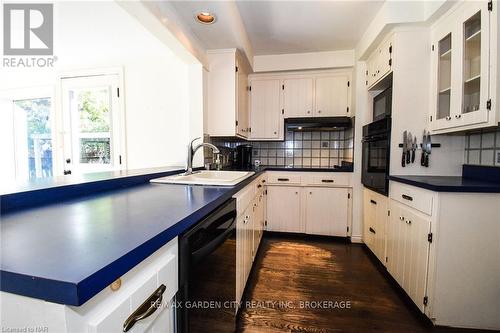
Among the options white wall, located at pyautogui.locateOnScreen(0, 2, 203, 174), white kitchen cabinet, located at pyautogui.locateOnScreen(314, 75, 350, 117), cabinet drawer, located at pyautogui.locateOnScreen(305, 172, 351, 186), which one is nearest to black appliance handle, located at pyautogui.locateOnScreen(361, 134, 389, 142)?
cabinet drawer, located at pyautogui.locateOnScreen(305, 172, 351, 186)

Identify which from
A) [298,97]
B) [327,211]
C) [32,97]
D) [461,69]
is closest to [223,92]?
[298,97]

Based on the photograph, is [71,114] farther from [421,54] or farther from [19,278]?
[421,54]

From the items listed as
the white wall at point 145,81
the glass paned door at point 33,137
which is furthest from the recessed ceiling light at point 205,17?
the glass paned door at point 33,137

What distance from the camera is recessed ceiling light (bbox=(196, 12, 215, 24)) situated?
1.84 metres

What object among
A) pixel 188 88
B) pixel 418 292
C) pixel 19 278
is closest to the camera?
pixel 19 278

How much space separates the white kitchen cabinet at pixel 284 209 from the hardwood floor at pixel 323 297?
1.55 feet

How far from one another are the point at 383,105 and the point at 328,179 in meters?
1.01

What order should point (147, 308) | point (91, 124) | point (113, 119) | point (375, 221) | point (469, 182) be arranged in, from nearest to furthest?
point (147, 308)
point (469, 182)
point (375, 221)
point (113, 119)
point (91, 124)

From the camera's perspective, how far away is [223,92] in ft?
8.43

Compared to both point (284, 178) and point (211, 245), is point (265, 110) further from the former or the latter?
point (211, 245)

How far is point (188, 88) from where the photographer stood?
2449 mm

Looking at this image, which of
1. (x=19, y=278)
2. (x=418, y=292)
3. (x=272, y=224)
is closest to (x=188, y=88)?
(x=272, y=224)

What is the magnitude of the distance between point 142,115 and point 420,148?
2.81 meters

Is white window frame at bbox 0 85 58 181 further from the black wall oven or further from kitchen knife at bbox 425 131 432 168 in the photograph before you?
kitchen knife at bbox 425 131 432 168
